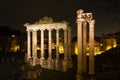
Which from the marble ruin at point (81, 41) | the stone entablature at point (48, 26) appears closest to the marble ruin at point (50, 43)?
the stone entablature at point (48, 26)

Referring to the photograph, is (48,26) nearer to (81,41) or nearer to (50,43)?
(50,43)

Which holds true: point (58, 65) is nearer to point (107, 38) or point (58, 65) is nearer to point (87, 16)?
point (87, 16)

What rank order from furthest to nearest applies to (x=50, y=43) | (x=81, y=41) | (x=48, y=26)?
(x=50, y=43), (x=48, y=26), (x=81, y=41)

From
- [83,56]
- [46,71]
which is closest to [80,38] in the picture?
[83,56]

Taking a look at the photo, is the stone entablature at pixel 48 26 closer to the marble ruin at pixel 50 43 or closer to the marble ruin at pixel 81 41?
the marble ruin at pixel 50 43

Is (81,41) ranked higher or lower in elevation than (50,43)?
lower

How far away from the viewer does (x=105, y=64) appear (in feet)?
171

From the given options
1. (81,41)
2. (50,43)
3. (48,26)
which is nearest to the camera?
(81,41)

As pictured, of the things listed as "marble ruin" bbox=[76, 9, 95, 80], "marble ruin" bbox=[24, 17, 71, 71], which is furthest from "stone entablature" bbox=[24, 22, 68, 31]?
"marble ruin" bbox=[76, 9, 95, 80]

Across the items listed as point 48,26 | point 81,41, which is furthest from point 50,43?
point 81,41

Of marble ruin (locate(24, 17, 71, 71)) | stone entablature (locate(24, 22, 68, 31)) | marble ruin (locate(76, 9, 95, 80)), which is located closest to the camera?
marble ruin (locate(76, 9, 95, 80))

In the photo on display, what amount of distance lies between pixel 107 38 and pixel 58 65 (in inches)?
1869

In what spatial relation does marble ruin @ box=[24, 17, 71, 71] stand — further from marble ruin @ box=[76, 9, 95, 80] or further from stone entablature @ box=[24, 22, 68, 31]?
marble ruin @ box=[76, 9, 95, 80]

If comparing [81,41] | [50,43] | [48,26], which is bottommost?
[81,41]
